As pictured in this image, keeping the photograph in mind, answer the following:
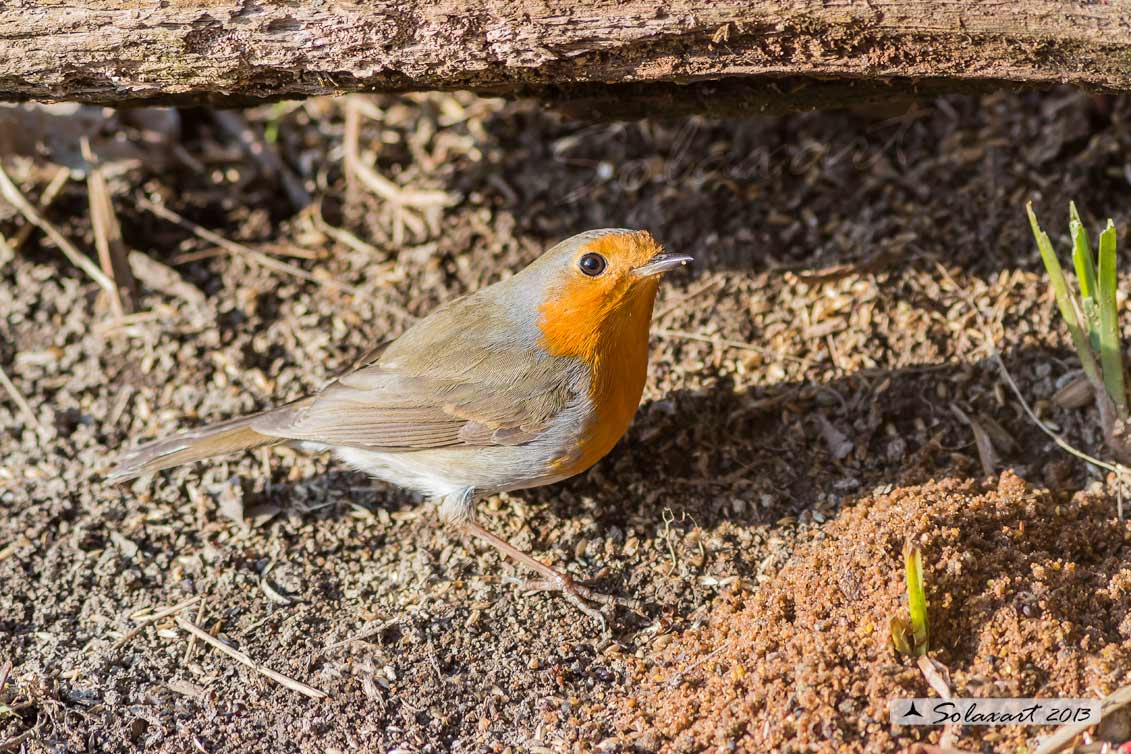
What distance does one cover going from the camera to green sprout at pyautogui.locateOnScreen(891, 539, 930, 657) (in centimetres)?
300

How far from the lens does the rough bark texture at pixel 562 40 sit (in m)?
3.54

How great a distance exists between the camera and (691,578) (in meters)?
3.90

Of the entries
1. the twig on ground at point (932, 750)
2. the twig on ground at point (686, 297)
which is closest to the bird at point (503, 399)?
the twig on ground at point (686, 297)

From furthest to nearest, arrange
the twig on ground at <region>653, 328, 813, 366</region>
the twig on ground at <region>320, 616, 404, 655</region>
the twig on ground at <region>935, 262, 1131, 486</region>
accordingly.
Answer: the twig on ground at <region>653, 328, 813, 366</region> → the twig on ground at <region>935, 262, 1131, 486</region> → the twig on ground at <region>320, 616, 404, 655</region>

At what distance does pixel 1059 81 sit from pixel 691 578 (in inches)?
87.4

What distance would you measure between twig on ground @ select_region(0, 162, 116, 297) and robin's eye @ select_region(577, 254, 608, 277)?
2.65 m

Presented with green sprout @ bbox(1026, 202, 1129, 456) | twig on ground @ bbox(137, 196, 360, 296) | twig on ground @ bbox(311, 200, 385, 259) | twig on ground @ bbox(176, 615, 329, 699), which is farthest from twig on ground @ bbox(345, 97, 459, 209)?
green sprout @ bbox(1026, 202, 1129, 456)

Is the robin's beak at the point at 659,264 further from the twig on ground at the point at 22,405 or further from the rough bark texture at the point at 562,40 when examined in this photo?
the twig on ground at the point at 22,405

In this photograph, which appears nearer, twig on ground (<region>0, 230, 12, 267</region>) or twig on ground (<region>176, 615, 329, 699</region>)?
twig on ground (<region>176, 615, 329, 699</region>)

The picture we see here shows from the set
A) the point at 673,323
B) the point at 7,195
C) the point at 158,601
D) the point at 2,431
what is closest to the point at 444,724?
the point at 158,601

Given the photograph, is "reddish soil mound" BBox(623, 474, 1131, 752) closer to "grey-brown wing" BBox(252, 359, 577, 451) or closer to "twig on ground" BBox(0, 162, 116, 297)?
"grey-brown wing" BBox(252, 359, 577, 451)

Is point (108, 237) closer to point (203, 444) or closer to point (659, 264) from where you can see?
point (203, 444)

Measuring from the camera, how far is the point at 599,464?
4.46 m

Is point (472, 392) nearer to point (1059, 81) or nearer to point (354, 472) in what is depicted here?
point (354, 472)
